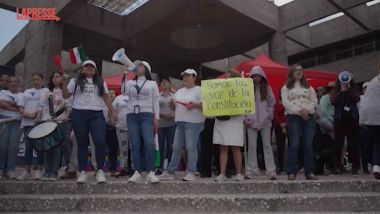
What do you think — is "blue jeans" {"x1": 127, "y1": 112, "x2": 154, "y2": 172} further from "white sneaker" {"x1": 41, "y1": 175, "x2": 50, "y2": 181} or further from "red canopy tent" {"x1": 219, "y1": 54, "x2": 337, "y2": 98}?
"red canopy tent" {"x1": 219, "y1": 54, "x2": 337, "y2": 98}

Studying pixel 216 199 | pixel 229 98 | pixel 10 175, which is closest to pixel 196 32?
pixel 229 98

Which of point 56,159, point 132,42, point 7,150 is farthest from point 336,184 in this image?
point 132,42

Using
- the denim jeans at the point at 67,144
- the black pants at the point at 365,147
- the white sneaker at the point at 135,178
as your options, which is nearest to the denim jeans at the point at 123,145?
the denim jeans at the point at 67,144

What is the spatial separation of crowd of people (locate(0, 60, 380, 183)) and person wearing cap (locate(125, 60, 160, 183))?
14 millimetres

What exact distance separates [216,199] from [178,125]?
1.68 m

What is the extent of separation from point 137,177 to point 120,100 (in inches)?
92.1

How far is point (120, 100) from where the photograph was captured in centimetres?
680

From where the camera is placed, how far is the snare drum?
16.0 feet

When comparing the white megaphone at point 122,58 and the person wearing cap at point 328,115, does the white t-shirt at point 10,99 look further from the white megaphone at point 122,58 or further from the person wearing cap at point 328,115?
the person wearing cap at point 328,115

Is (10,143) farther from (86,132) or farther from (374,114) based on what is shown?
(374,114)

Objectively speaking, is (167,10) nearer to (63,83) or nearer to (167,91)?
(167,91)

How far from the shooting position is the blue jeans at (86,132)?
191 inches

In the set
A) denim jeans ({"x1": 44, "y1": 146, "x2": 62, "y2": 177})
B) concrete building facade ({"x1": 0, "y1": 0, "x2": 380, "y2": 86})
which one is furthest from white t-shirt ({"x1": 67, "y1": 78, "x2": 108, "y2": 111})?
concrete building facade ({"x1": 0, "y1": 0, "x2": 380, "y2": 86})

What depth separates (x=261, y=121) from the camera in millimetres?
5672
